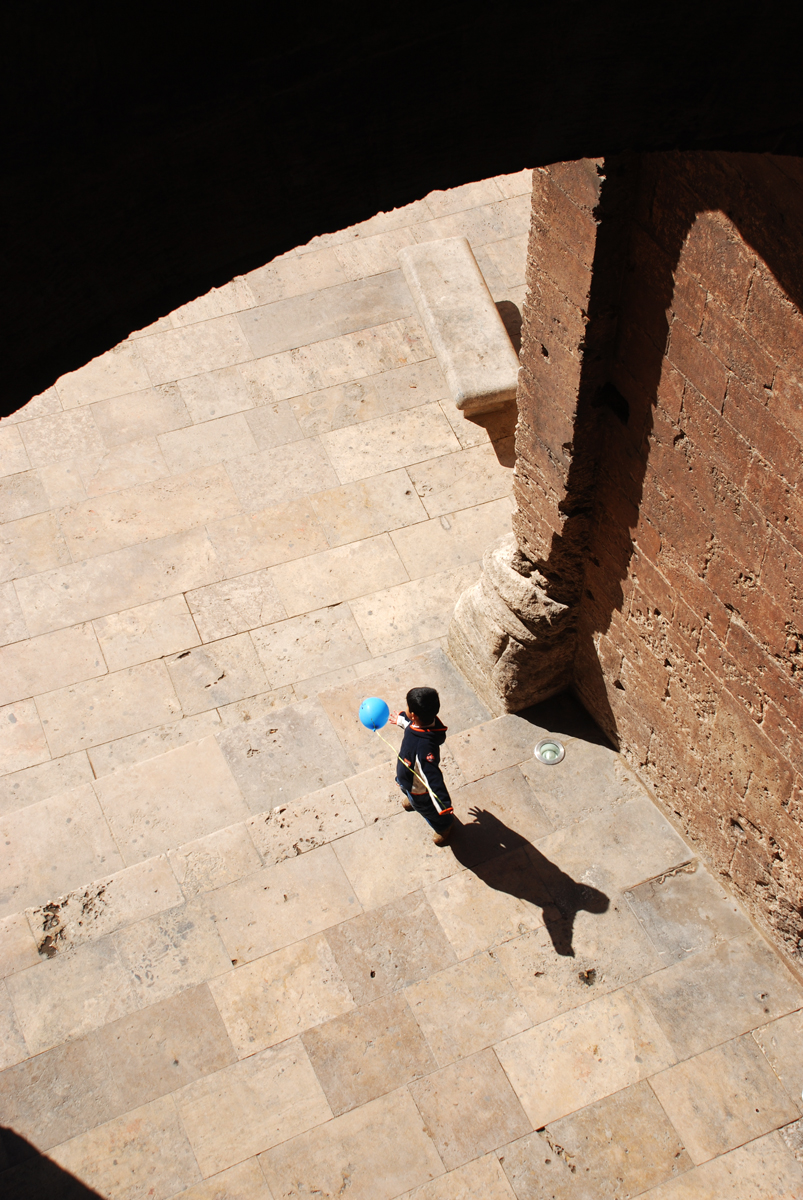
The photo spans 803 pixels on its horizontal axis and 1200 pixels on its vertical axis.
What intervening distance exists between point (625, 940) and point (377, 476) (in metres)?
4.10

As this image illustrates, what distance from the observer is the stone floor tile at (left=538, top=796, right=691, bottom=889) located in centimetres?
578

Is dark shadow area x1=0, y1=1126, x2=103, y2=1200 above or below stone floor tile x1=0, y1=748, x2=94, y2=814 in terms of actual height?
above

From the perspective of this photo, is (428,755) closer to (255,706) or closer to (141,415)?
(255,706)

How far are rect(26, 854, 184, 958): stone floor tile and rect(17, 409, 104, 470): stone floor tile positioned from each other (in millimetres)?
3735

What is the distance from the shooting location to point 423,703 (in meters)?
5.43

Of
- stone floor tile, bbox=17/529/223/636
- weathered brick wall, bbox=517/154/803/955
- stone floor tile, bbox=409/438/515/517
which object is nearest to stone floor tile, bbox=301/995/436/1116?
weathered brick wall, bbox=517/154/803/955

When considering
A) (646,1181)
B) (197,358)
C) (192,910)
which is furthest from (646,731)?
(197,358)

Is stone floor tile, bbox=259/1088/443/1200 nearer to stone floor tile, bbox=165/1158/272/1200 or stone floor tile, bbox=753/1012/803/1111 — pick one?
stone floor tile, bbox=165/1158/272/1200

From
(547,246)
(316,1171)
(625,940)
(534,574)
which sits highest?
(547,246)

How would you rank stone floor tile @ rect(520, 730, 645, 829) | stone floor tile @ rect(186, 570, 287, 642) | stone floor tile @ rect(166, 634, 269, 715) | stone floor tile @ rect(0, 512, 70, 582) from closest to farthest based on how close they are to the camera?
stone floor tile @ rect(520, 730, 645, 829) < stone floor tile @ rect(166, 634, 269, 715) < stone floor tile @ rect(186, 570, 287, 642) < stone floor tile @ rect(0, 512, 70, 582)

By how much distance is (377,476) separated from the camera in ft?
26.4

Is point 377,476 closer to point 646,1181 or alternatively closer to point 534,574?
point 534,574

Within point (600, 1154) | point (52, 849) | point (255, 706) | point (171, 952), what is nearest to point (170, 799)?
point (52, 849)

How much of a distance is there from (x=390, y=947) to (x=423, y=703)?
4.56 ft
